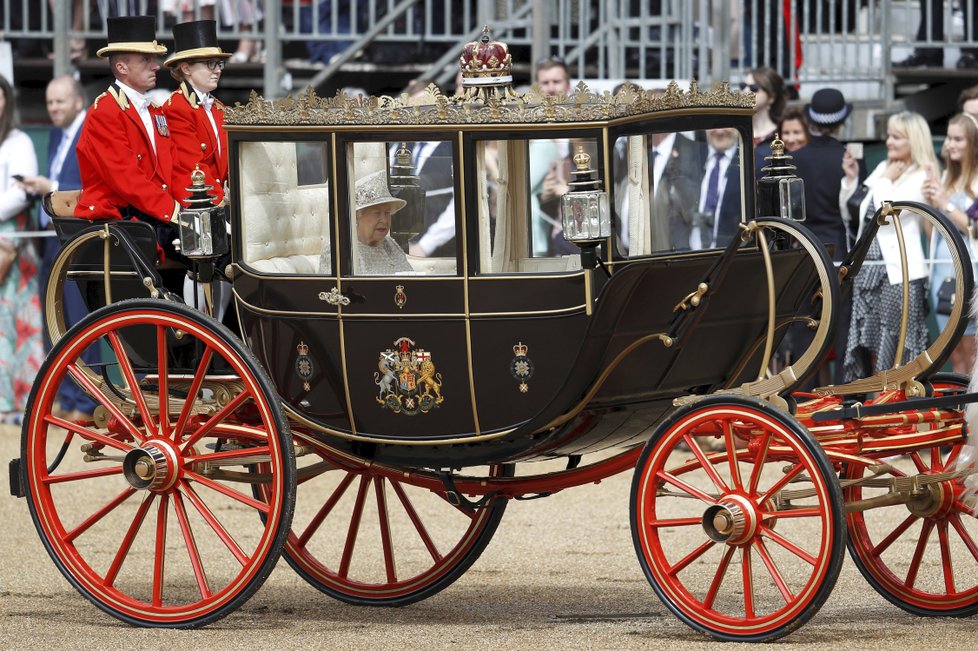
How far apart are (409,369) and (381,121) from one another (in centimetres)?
77

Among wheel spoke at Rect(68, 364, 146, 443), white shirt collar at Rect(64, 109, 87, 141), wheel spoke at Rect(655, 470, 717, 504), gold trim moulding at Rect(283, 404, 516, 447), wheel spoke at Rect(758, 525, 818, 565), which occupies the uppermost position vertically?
white shirt collar at Rect(64, 109, 87, 141)

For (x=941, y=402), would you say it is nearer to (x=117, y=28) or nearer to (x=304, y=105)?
(x=304, y=105)

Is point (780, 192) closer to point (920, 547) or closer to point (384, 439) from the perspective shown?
point (920, 547)

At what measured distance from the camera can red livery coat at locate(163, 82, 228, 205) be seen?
6.83 metres

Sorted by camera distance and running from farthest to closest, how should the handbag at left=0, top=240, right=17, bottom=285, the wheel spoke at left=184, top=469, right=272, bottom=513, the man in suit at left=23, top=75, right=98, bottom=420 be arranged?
the handbag at left=0, top=240, right=17, bottom=285
the man in suit at left=23, top=75, right=98, bottom=420
the wheel spoke at left=184, top=469, right=272, bottom=513

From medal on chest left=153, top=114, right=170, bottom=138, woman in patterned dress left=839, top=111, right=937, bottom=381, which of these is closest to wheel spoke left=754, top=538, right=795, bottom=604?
medal on chest left=153, top=114, right=170, bottom=138

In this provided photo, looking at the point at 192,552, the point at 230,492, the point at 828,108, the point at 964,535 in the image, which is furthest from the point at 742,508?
the point at 828,108

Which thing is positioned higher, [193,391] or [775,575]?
[193,391]

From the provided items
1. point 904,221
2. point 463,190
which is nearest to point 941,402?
point 463,190

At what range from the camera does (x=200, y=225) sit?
614 centimetres

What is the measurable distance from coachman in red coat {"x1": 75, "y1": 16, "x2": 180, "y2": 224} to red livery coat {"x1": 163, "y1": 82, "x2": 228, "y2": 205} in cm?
3

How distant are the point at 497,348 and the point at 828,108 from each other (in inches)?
190

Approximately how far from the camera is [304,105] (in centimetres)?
607

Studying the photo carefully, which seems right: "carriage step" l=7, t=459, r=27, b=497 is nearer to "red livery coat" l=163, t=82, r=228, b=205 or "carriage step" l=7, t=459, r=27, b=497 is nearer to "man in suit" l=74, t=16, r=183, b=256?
"man in suit" l=74, t=16, r=183, b=256
